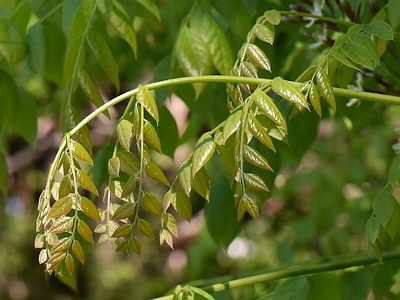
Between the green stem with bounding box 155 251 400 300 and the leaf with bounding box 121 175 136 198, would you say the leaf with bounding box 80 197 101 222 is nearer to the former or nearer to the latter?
the leaf with bounding box 121 175 136 198

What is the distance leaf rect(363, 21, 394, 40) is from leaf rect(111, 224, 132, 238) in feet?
1.29

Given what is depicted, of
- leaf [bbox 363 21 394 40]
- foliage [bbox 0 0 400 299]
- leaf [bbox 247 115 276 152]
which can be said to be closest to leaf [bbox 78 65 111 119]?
foliage [bbox 0 0 400 299]

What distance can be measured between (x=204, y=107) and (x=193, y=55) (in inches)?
5.5

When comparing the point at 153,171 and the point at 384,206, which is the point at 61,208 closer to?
the point at 153,171

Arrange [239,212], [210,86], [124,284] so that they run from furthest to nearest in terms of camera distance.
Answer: [124,284] → [210,86] → [239,212]

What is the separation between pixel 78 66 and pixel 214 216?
1.64 feet

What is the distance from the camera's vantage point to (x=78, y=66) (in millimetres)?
789

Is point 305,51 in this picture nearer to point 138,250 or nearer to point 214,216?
point 214,216

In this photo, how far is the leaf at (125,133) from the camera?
1.91 ft

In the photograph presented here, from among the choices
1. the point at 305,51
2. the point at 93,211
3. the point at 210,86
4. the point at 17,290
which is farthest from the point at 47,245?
the point at 17,290

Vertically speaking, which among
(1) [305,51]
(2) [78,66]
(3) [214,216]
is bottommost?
(3) [214,216]

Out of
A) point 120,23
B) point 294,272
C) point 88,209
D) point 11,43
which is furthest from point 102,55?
point 294,272

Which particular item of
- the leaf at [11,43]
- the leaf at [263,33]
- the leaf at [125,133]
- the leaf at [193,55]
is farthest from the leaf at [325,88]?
the leaf at [11,43]

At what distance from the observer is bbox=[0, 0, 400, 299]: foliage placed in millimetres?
587
